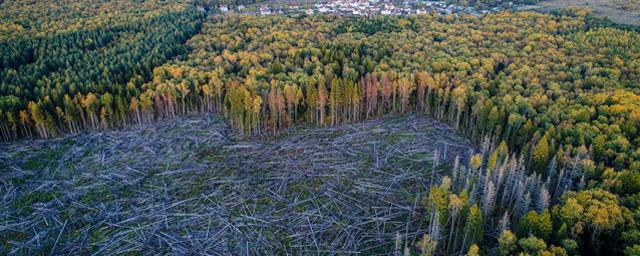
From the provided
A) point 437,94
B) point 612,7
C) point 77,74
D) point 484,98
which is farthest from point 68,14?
point 612,7

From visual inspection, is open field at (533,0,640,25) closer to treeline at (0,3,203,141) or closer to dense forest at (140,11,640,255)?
dense forest at (140,11,640,255)

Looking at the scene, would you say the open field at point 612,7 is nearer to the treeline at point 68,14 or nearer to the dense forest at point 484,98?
the dense forest at point 484,98

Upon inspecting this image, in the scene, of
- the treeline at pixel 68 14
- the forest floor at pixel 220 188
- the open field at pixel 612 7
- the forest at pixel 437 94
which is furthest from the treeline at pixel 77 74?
the open field at pixel 612 7

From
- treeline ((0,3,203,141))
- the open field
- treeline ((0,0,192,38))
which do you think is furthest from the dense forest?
the open field

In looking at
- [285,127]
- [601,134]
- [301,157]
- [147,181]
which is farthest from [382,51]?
[147,181]

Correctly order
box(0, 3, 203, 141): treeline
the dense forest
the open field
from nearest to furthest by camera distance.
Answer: the dense forest
box(0, 3, 203, 141): treeline
the open field

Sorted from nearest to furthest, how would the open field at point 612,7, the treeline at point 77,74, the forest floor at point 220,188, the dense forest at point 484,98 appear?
the dense forest at point 484,98 < the forest floor at point 220,188 < the treeline at point 77,74 < the open field at point 612,7
